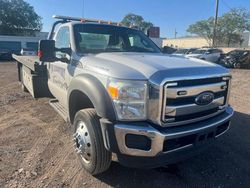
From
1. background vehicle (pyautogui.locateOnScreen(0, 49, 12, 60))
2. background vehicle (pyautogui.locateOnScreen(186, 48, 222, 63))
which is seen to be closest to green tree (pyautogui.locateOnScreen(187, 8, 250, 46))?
background vehicle (pyautogui.locateOnScreen(186, 48, 222, 63))

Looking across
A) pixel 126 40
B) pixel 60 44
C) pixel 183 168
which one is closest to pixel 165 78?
pixel 183 168

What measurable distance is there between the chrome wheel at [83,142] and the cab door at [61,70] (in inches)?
38.8

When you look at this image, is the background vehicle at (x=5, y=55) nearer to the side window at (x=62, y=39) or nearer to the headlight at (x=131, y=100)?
the side window at (x=62, y=39)

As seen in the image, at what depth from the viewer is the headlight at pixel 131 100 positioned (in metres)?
2.95

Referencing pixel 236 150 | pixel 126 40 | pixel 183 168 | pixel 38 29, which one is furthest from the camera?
pixel 38 29

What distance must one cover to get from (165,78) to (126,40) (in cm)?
226

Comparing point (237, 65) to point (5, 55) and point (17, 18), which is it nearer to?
point (5, 55)

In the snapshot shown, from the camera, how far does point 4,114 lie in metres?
6.42

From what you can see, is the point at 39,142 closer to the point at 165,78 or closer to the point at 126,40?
the point at 126,40

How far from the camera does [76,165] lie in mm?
3973

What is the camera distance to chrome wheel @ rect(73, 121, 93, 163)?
11.3 ft

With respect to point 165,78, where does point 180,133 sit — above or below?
below

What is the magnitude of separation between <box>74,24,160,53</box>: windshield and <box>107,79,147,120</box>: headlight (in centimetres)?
158

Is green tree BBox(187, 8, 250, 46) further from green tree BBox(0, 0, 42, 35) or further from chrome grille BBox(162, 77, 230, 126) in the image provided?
chrome grille BBox(162, 77, 230, 126)
